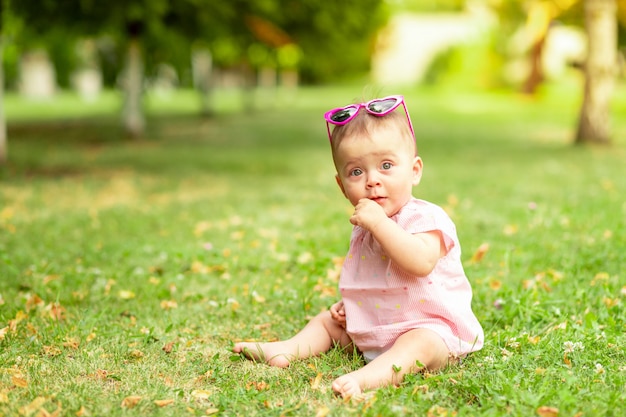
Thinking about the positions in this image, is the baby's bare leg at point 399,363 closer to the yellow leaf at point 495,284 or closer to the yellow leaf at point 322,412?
the yellow leaf at point 322,412

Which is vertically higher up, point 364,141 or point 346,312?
point 364,141

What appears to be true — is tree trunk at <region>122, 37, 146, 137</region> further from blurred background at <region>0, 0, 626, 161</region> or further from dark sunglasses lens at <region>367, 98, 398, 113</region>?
dark sunglasses lens at <region>367, 98, 398, 113</region>

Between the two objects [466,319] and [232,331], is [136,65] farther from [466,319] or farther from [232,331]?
[466,319]

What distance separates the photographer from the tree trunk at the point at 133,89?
14312mm

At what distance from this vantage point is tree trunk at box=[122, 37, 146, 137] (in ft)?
47.0

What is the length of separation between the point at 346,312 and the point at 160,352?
943 millimetres

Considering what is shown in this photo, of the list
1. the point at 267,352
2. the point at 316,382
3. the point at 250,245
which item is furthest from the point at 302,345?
the point at 250,245

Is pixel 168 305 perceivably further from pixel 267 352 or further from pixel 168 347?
pixel 267 352

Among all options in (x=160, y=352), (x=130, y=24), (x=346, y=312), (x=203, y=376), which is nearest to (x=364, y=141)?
(x=346, y=312)

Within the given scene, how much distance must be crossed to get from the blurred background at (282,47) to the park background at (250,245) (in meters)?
0.09

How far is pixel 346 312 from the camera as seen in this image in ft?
10.4

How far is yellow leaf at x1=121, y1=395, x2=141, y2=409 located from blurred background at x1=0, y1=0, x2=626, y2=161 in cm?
170

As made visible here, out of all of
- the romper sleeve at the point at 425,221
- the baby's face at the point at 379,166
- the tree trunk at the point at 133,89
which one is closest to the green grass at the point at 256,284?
the romper sleeve at the point at 425,221

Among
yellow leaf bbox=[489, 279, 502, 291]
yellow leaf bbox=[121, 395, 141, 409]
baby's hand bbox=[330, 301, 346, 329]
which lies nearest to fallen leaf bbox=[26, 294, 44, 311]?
yellow leaf bbox=[121, 395, 141, 409]
